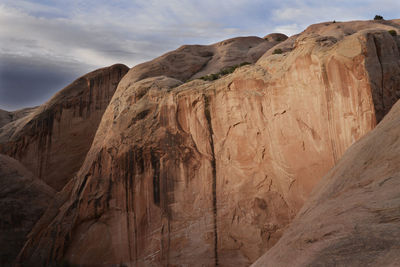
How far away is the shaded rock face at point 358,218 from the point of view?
15.2 ft

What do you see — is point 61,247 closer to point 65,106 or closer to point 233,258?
point 233,258

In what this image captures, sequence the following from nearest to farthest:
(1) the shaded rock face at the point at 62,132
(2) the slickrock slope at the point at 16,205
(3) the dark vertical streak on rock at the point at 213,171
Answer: (3) the dark vertical streak on rock at the point at 213,171, (2) the slickrock slope at the point at 16,205, (1) the shaded rock face at the point at 62,132

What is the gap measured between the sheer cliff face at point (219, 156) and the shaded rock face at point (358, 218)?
385 centimetres

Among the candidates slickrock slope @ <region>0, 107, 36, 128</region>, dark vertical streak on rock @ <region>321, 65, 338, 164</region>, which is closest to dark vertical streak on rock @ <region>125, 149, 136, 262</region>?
dark vertical streak on rock @ <region>321, 65, 338, 164</region>

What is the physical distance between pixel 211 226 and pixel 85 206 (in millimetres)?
6626

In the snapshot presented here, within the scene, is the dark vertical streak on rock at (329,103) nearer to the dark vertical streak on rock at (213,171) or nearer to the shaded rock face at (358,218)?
the shaded rock face at (358,218)

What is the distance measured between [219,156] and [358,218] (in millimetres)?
9775

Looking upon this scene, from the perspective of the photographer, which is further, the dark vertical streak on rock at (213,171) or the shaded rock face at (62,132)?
the shaded rock face at (62,132)

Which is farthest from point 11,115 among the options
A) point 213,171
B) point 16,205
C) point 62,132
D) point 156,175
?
point 213,171

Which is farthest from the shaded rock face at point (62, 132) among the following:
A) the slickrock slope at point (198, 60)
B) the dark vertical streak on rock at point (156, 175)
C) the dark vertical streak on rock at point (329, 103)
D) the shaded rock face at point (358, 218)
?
the shaded rock face at point (358, 218)

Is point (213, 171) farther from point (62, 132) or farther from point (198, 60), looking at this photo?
point (62, 132)

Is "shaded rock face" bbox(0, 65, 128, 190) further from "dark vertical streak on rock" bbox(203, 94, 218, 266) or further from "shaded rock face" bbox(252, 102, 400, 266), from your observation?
"shaded rock face" bbox(252, 102, 400, 266)

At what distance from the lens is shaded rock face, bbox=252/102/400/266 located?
4.63 meters

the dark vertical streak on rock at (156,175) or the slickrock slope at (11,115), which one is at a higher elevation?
the slickrock slope at (11,115)
